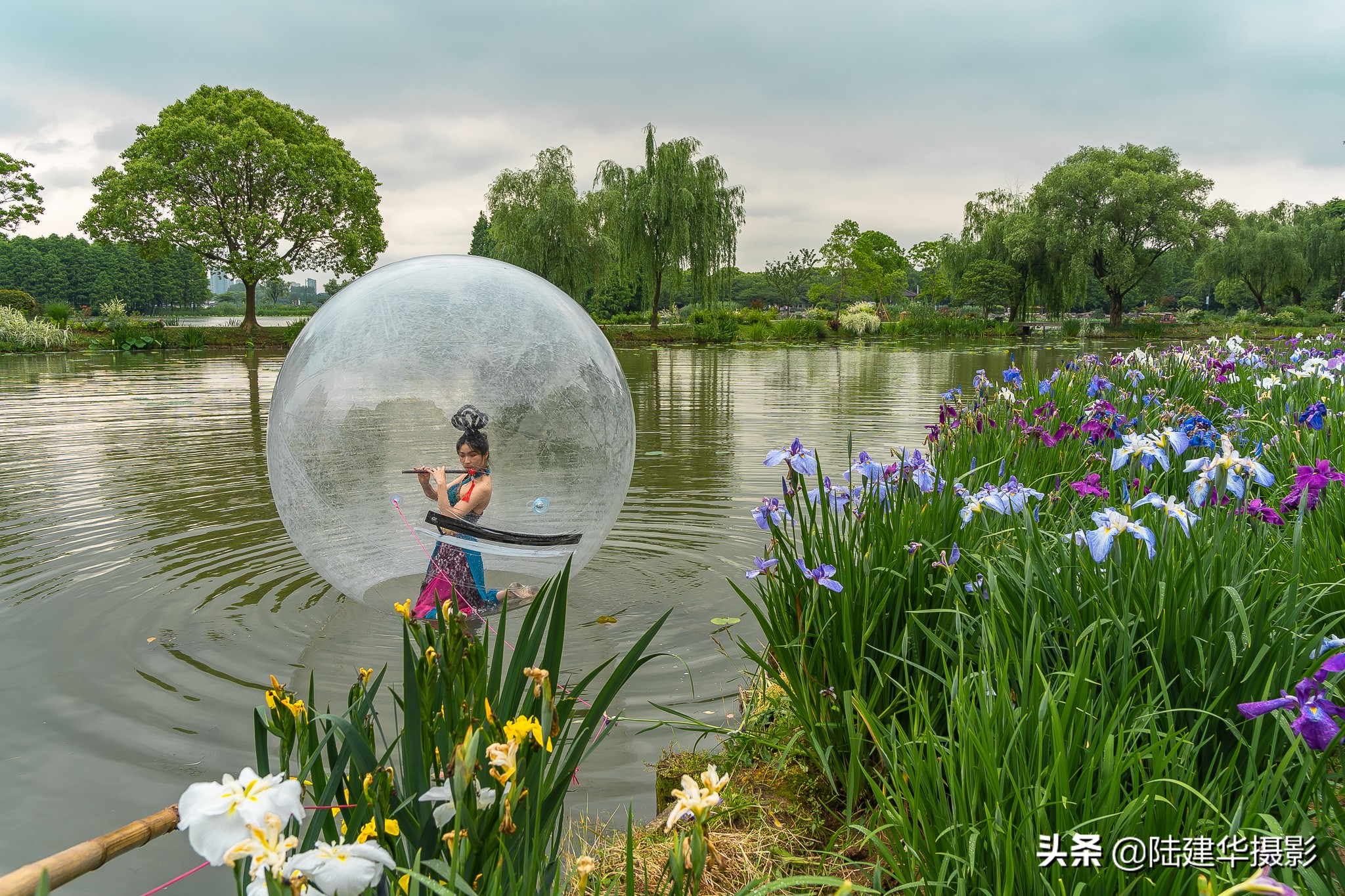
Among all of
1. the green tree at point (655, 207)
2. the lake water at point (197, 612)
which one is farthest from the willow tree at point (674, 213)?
the lake water at point (197, 612)

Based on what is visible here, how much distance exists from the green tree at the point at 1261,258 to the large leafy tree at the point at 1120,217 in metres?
11.8

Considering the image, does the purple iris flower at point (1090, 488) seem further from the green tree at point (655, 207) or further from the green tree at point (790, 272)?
the green tree at point (790, 272)

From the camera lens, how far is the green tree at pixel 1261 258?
6081cm

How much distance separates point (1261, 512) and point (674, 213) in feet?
123

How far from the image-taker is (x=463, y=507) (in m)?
4.32

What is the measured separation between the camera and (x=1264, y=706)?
1.60 m

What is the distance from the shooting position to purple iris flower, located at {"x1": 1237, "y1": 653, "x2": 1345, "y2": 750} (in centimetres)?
160

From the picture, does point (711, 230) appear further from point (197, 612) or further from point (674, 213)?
point (197, 612)

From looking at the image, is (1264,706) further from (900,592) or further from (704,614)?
(704,614)

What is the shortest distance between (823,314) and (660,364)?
39666 millimetres

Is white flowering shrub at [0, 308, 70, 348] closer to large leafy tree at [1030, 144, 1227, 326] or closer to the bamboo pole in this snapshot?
the bamboo pole

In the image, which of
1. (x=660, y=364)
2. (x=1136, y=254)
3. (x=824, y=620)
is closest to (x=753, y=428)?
(x=824, y=620)

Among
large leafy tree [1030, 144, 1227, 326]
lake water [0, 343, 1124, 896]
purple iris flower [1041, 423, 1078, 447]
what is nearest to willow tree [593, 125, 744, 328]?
large leafy tree [1030, 144, 1227, 326]

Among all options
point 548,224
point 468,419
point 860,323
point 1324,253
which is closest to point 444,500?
point 468,419
